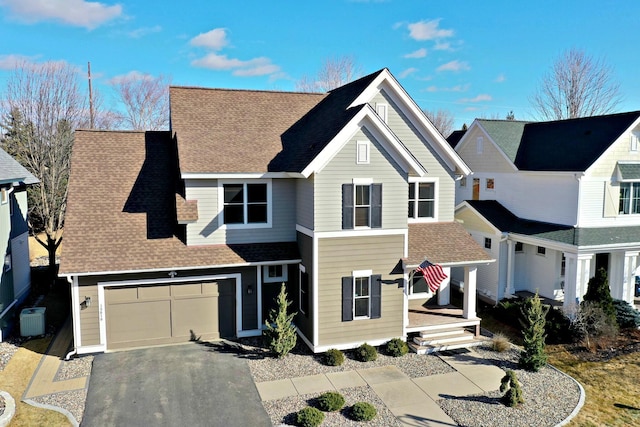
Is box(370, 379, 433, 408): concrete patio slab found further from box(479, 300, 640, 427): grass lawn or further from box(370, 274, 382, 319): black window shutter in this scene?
box(479, 300, 640, 427): grass lawn

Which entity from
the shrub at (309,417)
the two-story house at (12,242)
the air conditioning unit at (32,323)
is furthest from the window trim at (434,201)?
the two-story house at (12,242)

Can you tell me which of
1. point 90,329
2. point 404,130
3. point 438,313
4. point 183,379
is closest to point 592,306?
point 438,313

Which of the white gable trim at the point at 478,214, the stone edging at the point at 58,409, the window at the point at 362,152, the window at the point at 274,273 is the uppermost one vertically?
the window at the point at 362,152

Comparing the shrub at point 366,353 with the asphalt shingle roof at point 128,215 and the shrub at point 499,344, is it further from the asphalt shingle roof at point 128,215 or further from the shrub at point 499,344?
the shrub at point 499,344

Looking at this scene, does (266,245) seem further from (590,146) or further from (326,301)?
(590,146)

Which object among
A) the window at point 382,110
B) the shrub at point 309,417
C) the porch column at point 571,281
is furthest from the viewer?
the porch column at point 571,281

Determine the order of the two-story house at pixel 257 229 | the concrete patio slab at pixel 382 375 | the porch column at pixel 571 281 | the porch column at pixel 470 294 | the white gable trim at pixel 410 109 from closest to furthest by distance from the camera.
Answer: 1. the concrete patio slab at pixel 382 375
2. the two-story house at pixel 257 229
3. the porch column at pixel 470 294
4. the white gable trim at pixel 410 109
5. the porch column at pixel 571 281

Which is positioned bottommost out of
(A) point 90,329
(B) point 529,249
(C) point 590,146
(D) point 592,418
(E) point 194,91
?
(D) point 592,418
